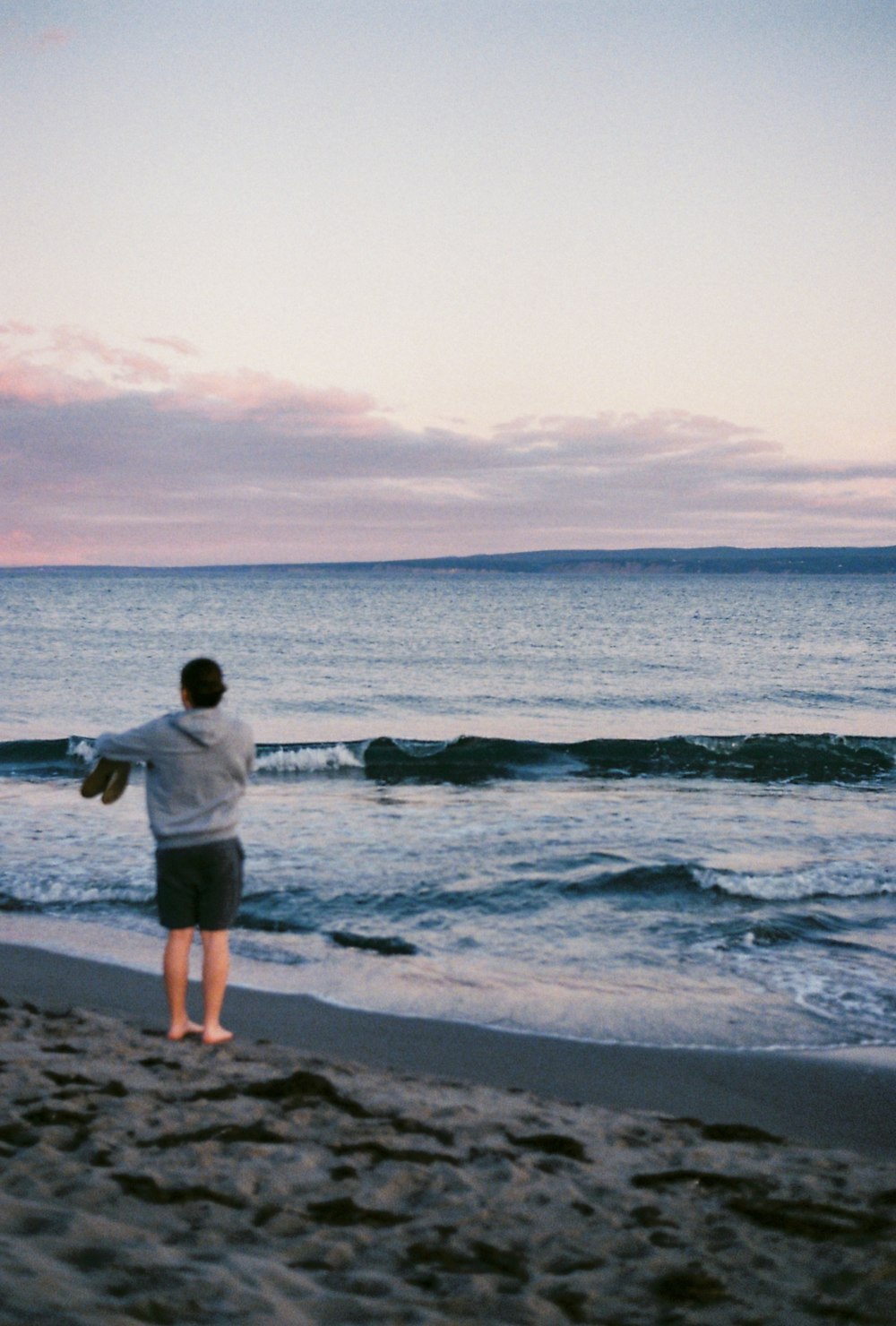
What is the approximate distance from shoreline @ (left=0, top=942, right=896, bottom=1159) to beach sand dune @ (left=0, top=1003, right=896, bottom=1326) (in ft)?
1.01

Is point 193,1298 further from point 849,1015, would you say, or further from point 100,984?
point 849,1015

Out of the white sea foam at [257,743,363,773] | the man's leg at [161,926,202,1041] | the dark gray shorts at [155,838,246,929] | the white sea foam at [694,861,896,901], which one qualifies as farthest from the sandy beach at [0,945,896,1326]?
the white sea foam at [257,743,363,773]

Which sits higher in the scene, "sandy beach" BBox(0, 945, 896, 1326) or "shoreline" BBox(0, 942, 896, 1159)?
"sandy beach" BBox(0, 945, 896, 1326)

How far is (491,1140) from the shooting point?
420cm

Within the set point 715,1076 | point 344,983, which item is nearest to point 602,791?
point 344,983

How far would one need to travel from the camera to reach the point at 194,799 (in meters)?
5.17

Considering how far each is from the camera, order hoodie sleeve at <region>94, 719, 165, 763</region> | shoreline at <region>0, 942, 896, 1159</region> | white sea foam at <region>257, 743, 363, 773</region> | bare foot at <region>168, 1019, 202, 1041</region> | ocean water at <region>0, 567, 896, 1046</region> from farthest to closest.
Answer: white sea foam at <region>257, 743, 363, 773</region>, ocean water at <region>0, 567, 896, 1046</region>, bare foot at <region>168, 1019, 202, 1041</region>, hoodie sleeve at <region>94, 719, 165, 763</region>, shoreline at <region>0, 942, 896, 1159</region>

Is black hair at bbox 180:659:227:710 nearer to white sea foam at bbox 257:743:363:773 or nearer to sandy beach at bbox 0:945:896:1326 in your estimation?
sandy beach at bbox 0:945:896:1326

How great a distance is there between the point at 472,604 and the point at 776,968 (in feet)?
264

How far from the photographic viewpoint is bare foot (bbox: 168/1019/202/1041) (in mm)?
5488

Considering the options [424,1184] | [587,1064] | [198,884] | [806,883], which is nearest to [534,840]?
[806,883]

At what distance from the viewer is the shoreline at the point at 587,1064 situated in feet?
15.9

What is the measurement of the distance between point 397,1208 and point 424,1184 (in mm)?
213

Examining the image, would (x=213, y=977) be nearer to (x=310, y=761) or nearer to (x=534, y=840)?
(x=534, y=840)
